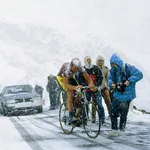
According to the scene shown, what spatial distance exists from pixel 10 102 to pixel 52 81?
3.58 m

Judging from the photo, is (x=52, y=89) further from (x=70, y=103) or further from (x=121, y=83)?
(x=121, y=83)

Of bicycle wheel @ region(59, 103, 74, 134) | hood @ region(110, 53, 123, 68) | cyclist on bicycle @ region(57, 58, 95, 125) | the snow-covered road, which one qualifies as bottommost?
the snow-covered road

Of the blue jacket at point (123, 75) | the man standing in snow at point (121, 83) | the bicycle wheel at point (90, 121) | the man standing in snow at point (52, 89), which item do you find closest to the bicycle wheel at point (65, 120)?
the bicycle wheel at point (90, 121)

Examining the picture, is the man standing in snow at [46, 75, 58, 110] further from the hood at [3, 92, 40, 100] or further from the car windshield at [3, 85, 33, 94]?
the hood at [3, 92, 40, 100]

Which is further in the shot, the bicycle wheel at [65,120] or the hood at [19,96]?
the hood at [19,96]

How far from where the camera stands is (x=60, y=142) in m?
7.46

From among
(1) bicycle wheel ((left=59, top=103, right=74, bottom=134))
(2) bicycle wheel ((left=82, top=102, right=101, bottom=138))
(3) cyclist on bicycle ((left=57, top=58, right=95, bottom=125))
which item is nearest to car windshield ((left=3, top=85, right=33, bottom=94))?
(1) bicycle wheel ((left=59, top=103, right=74, bottom=134))

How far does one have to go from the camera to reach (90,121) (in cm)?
791

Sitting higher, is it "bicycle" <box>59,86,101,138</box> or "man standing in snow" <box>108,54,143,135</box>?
"man standing in snow" <box>108,54,143,135</box>

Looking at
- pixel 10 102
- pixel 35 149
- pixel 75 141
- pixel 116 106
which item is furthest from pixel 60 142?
pixel 10 102

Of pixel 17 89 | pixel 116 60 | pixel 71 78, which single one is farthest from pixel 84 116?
pixel 17 89

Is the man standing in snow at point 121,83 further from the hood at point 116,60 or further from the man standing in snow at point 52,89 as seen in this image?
the man standing in snow at point 52,89

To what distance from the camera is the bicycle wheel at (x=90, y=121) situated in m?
7.70

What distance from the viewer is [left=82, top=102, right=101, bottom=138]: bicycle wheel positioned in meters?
7.70
